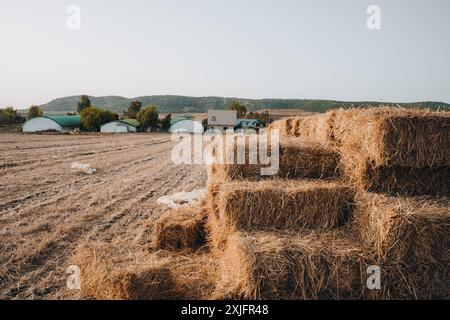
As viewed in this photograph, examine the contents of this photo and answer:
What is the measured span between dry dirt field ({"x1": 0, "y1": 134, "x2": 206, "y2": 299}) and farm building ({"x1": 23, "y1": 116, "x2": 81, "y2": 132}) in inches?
1818

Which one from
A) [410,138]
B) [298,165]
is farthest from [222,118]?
[410,138]

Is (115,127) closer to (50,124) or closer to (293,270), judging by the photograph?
(50,124)

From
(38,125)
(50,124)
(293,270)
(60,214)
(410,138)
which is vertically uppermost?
(410,138)

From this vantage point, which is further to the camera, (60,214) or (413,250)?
(60,214)

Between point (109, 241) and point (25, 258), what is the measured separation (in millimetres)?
1187

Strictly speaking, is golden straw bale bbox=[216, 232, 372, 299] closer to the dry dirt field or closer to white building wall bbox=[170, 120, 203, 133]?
the dry dirt field

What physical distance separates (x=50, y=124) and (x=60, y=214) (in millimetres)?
56477

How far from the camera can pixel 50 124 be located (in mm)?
57938

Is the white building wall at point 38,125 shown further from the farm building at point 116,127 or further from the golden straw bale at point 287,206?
the golden straw bale at point 287,206

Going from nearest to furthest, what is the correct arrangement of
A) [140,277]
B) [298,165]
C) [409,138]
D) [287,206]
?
[140,277], [409,138], [287,206], [298,165]

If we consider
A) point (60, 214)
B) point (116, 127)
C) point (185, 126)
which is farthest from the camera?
point (185, 126)

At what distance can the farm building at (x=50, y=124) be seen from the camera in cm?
5494

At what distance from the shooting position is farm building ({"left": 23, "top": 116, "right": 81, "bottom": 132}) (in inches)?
2163
